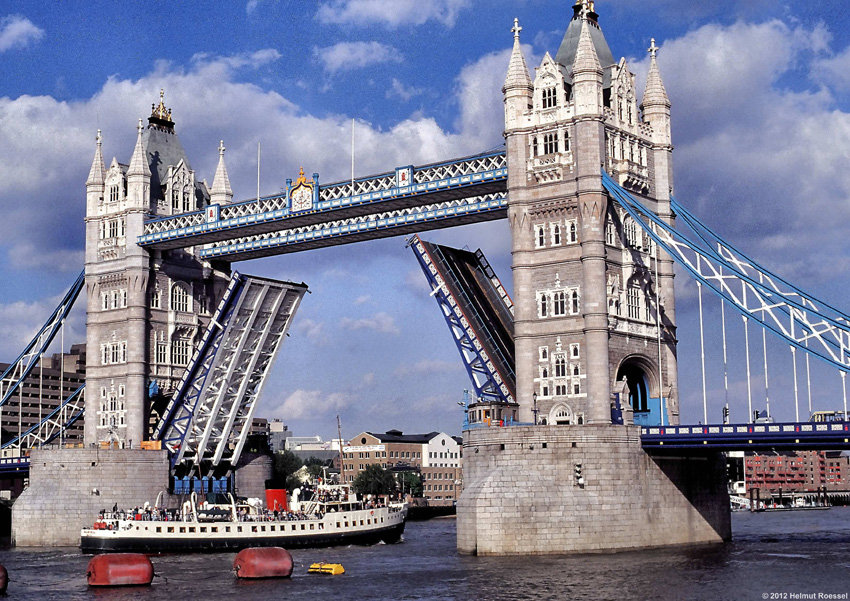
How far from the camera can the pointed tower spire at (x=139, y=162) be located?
289 feet

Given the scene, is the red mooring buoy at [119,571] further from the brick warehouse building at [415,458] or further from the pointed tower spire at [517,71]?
the brick warehouse building at [415,458]

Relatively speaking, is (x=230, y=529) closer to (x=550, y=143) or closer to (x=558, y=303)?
(x=558, y=303)

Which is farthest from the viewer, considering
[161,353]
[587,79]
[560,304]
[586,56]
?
[161,353]

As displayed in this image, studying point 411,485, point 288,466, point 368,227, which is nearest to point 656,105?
point 368,227

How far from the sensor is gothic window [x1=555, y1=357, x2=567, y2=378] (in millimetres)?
66938

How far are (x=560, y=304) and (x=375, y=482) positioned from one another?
80617 millimetres

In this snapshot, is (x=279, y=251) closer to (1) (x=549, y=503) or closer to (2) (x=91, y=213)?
(2) (x=91, y=213)

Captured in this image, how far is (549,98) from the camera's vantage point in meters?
69.0

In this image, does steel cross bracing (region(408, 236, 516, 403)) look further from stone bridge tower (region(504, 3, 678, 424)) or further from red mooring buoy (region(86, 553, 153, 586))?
red mooring buoy (region(86, 553, 153, 586))

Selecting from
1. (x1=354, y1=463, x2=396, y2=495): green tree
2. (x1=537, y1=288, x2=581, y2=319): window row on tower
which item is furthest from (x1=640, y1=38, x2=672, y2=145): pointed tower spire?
(x1=354, y1=463, x2=396, y2=495): green tree

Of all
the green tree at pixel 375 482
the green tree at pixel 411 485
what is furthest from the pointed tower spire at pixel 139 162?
the green tree at pixel 411 485

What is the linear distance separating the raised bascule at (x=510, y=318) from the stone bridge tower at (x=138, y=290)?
0.16 meters

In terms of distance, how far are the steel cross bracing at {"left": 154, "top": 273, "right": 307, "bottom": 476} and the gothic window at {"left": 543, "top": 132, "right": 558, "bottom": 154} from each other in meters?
21.5

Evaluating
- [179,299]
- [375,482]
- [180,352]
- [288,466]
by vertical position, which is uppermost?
[179,299]
